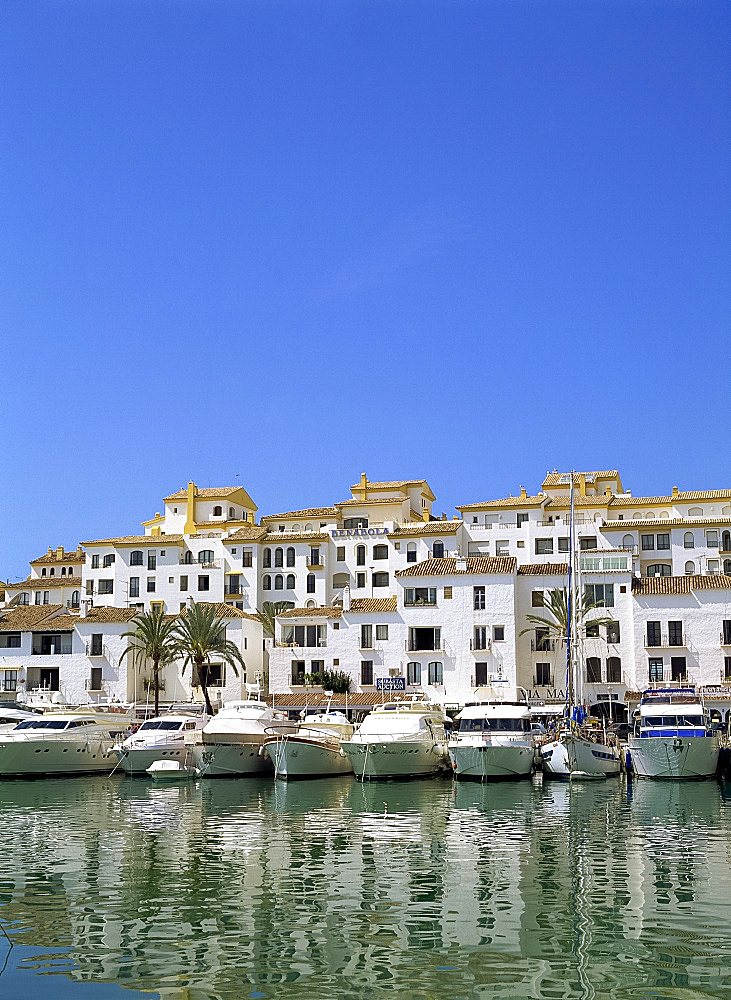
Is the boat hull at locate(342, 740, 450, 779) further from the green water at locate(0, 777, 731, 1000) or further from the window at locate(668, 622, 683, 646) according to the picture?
the window at locate(668, 622, 683, 646)

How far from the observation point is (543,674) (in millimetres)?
78312

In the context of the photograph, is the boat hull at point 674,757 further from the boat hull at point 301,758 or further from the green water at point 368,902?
the boat hull at point 301,758

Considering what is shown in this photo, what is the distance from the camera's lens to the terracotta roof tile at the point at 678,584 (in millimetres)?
75312

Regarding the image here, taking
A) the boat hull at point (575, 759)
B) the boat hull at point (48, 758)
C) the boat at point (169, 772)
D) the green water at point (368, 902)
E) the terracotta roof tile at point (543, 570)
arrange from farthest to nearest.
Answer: the terracotta roof tile at point (543, 570), the boat hull at point (48, 758), the boat at point (169, 772), the boat hull at point (575, 759), the green water at point (368, 902)

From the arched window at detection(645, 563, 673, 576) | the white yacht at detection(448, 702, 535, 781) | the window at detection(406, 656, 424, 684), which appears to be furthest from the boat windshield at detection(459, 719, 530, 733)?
the arched window at detection(645, 563, 673, 576)

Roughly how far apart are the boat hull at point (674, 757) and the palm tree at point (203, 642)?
35.0 m

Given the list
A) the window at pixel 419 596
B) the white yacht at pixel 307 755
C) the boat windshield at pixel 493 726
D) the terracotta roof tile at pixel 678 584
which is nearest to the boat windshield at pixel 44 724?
the white yacht at pixel 307 755

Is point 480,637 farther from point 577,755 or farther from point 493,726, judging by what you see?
point 577,755

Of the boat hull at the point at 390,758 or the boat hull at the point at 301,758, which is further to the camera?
the boat hull at the point at 301,758

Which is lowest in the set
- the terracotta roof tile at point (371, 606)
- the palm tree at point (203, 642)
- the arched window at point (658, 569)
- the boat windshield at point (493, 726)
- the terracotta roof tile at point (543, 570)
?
the boat windshield at point (493, 726)

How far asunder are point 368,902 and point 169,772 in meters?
34.5

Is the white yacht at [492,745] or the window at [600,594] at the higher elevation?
the window at [600,594]

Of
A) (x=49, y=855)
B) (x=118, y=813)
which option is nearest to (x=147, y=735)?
(x=118, y=813)

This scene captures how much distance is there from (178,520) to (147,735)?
5385cm
